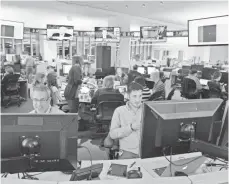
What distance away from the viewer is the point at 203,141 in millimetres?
1897

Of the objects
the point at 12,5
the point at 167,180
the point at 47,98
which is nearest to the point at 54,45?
the point at 12,5

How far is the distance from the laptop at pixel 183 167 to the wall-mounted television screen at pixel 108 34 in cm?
845

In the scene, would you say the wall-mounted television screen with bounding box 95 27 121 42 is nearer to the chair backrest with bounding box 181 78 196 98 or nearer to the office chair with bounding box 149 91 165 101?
the chair backrest with bounding box 181 78 196 98

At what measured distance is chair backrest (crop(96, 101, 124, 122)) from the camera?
412 cm

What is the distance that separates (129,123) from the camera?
258cm

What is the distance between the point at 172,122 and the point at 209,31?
19.1 ft

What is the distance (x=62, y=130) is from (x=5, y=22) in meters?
7.32

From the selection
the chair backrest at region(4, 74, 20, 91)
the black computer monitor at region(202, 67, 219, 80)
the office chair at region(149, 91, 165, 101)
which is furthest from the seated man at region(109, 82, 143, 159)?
the black computer monitor at region(202, 67, 219, 80)

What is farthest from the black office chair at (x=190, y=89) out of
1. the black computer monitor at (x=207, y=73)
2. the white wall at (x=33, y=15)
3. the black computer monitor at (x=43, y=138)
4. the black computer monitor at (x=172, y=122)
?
the white wall at (x=33, y=15)

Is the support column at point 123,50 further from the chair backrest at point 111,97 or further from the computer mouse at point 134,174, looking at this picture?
the computer mouse at point 134,174

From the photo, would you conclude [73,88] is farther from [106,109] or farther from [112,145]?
[112,145]

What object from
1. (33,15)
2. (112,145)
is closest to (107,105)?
(112,145)

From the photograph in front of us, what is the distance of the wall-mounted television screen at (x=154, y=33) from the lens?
9969 millimetres

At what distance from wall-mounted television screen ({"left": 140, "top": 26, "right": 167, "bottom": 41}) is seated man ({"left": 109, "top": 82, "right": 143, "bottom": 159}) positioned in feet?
25.6
